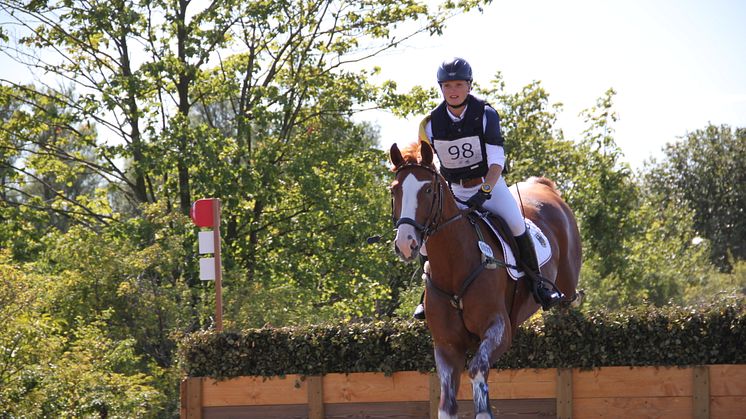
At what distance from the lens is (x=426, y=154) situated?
21.8ft

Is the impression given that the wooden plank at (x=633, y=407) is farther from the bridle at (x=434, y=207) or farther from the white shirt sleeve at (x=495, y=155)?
the bridle at (x=434, y=207)

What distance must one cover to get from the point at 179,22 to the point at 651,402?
13630mm

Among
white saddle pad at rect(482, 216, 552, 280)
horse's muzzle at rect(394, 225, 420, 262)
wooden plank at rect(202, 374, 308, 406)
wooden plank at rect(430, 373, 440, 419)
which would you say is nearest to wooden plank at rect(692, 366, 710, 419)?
white saddle pad at rect(482, 216, 552, 280)

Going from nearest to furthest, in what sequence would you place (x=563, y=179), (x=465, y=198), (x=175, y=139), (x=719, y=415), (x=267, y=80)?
(x=465, y=198), (x=719, y=415), (x=175, y=139), (x=267, y=80), (x=563, y=179)

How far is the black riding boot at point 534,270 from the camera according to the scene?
756 centimetres

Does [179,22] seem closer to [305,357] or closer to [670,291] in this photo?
[305,357]

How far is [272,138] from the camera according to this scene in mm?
20688

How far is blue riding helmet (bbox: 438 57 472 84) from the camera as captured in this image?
7.03 m

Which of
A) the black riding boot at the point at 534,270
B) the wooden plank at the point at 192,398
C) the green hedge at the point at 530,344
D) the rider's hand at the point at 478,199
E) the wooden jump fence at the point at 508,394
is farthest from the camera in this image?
the wooden plank at the point at 192,398

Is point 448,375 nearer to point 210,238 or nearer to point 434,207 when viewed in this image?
point 434,207

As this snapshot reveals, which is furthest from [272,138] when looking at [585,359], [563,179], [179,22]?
[585,359]

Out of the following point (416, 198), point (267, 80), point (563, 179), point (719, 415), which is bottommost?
point (719, 415)

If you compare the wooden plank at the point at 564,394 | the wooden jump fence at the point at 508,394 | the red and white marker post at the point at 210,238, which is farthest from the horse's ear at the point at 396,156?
the red and white marker post at the point at 210,238

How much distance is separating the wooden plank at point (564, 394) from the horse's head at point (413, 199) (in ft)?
13.2
